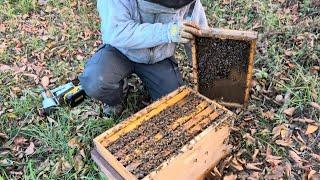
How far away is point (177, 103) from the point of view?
287cm

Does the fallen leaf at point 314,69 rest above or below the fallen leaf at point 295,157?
above

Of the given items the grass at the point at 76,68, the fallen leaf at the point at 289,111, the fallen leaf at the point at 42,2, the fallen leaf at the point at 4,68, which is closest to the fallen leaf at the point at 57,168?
the grass at the point at 76,68

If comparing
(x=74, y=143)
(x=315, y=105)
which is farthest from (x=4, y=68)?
(x=315, y=105)

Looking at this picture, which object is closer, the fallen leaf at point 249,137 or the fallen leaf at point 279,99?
the fallen leaf at point 249,137

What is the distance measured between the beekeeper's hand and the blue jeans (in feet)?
1.89

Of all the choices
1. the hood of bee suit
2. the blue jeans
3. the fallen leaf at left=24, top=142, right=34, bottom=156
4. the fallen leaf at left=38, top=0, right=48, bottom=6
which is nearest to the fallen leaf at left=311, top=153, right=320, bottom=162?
the blue jeans

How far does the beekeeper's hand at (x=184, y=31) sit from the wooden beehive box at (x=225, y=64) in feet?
0.24

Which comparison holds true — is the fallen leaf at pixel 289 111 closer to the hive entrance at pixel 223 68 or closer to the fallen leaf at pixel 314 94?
the fallen leaf at pixel 314 94

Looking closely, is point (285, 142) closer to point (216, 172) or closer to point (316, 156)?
point (316, 156)

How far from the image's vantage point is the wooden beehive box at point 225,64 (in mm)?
2793

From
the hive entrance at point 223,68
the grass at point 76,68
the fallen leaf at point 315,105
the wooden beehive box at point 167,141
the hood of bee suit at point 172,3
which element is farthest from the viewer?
the fallen leaf at point 315,105

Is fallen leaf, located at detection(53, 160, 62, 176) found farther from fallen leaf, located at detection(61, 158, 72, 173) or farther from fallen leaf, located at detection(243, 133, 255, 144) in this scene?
fallen leaf, located at detection(243, 133, 255, 144)

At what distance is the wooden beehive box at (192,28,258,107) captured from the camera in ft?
9.16

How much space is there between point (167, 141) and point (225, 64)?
88cm
